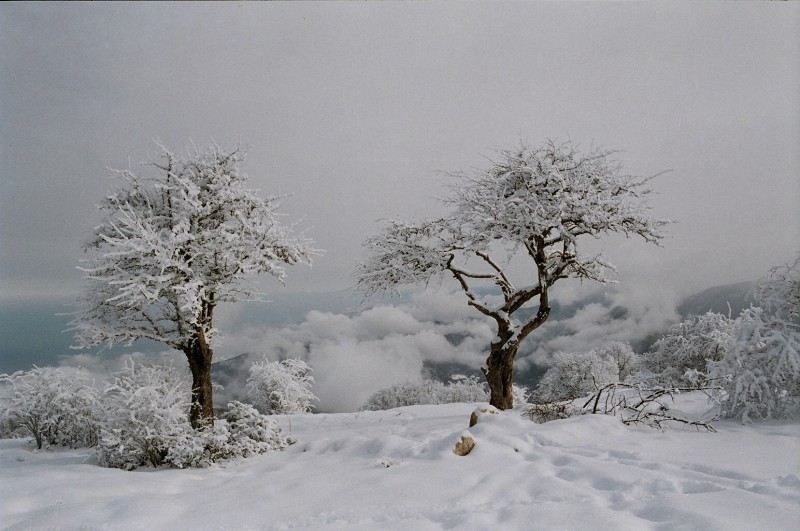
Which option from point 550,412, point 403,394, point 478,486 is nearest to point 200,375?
point 478,486

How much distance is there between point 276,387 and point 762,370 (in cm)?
1934

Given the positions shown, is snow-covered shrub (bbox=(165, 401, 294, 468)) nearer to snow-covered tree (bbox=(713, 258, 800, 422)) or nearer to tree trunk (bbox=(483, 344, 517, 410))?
tree trunk (bbox=(483, 344, 517, 410))

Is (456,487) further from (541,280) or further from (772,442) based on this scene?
(541,280)

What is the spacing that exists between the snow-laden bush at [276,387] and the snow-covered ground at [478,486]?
1304 cm

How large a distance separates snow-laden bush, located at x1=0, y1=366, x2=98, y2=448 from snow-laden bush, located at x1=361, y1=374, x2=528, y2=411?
111ft

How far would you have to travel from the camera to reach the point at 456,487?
558 cm

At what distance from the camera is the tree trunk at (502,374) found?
1316 centimetres

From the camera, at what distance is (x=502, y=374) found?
1320 cm

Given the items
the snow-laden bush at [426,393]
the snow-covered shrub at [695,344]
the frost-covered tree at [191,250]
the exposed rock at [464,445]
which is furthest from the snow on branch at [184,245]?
the snow-laden bush at [426,393]

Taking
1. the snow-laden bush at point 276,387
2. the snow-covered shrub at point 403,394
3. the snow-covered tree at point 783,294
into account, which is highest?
the snow-covered tree at point 783,294

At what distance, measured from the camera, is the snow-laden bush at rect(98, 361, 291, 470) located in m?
8.88

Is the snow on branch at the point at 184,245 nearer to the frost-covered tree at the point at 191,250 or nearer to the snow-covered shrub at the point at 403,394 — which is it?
the frost-covered tree at the point at 191,250

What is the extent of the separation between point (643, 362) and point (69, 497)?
2984cm

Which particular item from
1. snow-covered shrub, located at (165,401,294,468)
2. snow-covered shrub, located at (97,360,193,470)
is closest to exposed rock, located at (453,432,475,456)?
snow-covered shrub, located at (165,401,294,468)
